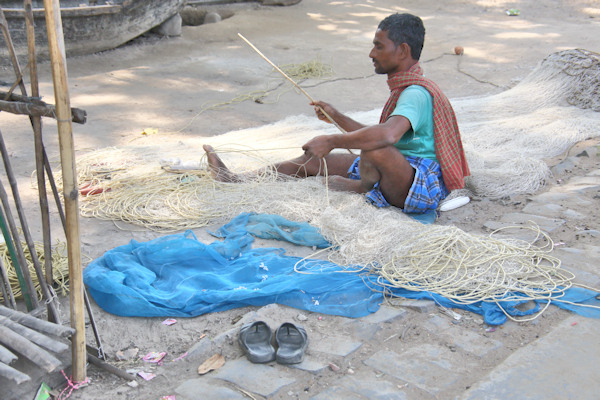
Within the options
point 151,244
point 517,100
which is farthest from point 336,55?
point 151,244

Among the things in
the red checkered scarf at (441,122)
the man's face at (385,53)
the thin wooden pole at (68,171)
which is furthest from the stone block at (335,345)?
the man's face at (385,53)

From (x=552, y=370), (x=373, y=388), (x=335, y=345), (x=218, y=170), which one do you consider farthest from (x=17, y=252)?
(x=552, y=370)

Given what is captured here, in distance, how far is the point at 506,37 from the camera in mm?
8883

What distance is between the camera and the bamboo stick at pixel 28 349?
1692mm

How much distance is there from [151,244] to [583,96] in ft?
12.9

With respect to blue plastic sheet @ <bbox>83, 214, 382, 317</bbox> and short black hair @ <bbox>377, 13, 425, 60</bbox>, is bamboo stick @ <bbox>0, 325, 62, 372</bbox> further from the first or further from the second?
short black hair @ <bbox>377, 13, 425, 60</bbox>

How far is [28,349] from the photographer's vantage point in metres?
1.72

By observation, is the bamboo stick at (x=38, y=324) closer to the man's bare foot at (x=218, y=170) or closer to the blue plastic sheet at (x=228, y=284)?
the blue plastic sheet at (x=228, y=284)

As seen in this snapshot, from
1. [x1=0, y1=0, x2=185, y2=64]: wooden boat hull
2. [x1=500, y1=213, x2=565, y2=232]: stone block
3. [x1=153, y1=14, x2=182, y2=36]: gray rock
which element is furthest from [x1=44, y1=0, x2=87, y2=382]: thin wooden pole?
[x1=153, y1=14, x2=182, y2=36]: gray rock

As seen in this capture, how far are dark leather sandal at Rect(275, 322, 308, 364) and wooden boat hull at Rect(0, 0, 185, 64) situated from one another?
19.0ft

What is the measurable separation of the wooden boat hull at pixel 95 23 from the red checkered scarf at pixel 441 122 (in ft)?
16.5

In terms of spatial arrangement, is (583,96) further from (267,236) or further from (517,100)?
(267,236)

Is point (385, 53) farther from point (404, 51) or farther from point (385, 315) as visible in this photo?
point (385, 315)

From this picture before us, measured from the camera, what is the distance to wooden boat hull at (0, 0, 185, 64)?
680 cm
